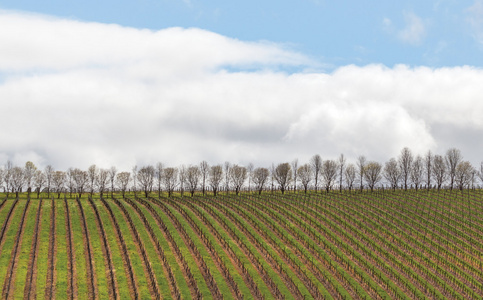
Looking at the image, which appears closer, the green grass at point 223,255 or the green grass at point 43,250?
the green grass at point 43,250

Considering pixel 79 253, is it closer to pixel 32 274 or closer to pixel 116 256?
pixel 116 256

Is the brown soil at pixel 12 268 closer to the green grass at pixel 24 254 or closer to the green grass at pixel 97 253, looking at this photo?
the green grass at pixel 24 254

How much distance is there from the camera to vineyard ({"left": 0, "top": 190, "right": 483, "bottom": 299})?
6931 cm

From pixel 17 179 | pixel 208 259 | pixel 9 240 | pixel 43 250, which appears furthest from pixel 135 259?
pixel 17 179

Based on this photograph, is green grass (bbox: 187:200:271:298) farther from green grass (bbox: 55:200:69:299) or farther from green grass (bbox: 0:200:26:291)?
green grass (bbox: 0:200:26:291)

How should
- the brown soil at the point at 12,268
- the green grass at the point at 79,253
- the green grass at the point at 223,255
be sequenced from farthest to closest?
the green grass at the point at 223,255, the green grass at the point at 79,253, the brown soil at the point at 12,268

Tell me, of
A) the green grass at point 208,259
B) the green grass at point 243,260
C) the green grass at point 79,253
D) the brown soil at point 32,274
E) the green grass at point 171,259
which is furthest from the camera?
the green grass at point 208,259

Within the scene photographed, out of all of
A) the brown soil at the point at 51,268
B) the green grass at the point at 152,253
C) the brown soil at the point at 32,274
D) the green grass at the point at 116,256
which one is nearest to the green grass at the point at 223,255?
the green grass at the point at 152,253

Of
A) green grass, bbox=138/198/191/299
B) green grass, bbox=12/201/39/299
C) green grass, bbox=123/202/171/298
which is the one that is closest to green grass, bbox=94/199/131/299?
green grass, bbox=123/202/171/298

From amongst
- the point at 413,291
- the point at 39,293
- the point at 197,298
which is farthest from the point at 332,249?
the point at 39,293

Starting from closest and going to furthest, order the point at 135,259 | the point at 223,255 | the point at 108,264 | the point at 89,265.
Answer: the point at 89,265, the point at 108,264, the point at 135,259, the point at 223,255

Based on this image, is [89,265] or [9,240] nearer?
[89,265]

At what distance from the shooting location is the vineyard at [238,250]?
69.3 m

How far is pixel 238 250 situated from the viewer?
86125mm
